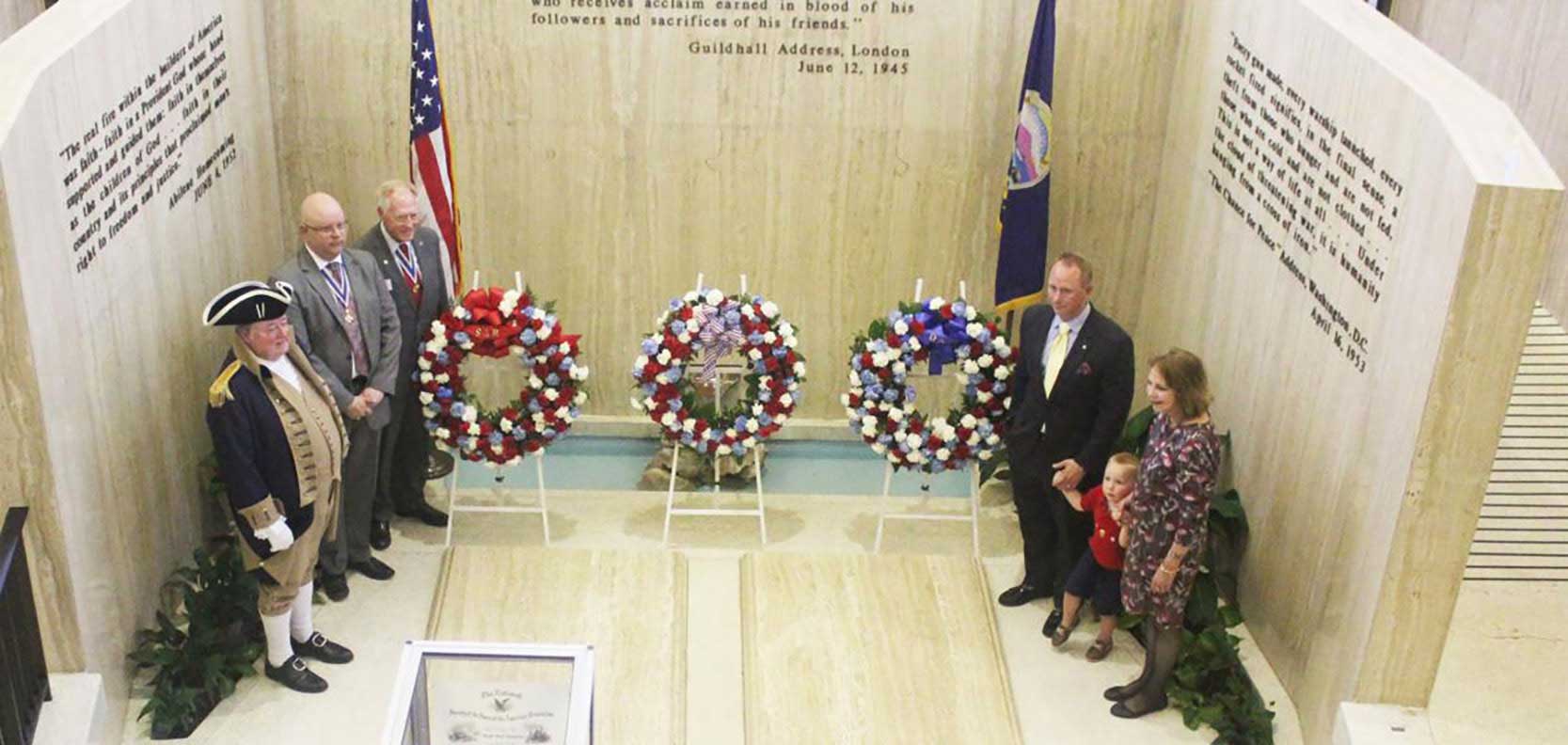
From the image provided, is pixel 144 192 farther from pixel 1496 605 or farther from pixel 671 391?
pixel 1496 605

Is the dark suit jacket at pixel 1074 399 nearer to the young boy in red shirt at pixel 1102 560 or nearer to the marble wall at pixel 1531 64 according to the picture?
the young boy in red shirt at pixel 1102 560

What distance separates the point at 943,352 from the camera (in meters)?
6.90

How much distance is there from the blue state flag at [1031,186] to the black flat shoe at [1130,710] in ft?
7.73

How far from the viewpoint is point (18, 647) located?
5.08 meters

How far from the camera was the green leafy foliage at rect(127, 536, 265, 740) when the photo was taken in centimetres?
578

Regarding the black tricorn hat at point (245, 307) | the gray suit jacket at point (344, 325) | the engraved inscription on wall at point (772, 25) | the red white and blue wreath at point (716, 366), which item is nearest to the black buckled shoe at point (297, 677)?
the gray suit jacket at point (344, 325)

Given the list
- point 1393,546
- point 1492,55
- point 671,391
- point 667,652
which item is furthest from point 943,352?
point 1492,55

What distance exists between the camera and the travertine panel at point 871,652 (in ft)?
20.0

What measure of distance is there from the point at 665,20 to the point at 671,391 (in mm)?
1840

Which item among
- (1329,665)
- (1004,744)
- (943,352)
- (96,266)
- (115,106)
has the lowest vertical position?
(1004,744)

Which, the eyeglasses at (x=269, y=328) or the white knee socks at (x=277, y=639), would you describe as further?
the white knee socks at (x=277, y=639)

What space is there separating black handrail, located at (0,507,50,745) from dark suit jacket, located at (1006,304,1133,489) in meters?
3.80

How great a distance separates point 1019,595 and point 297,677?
301 cm

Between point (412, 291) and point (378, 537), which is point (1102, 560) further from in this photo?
point (378, 537)
